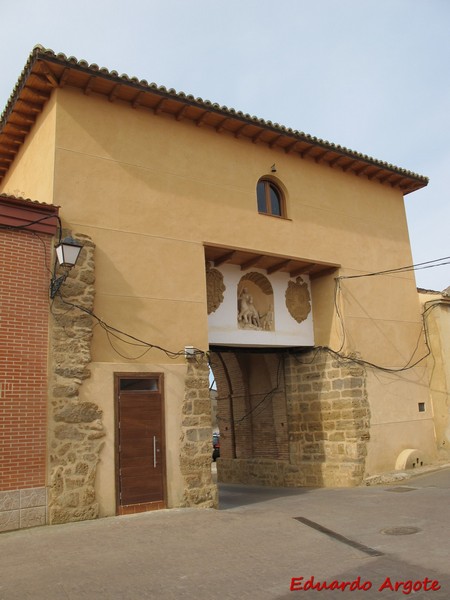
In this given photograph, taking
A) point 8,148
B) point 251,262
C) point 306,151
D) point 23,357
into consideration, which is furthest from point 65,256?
point 306,151

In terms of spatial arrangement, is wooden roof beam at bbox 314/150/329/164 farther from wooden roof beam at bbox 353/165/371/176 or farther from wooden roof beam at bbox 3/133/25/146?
wooden roof beam at bbox 3/133/25/146

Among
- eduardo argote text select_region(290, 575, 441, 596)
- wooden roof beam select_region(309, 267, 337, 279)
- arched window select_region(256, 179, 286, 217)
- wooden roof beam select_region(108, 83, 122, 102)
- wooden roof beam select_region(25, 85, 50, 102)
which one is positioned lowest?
eduardo argote text select_region(290, 575, 441, 596)

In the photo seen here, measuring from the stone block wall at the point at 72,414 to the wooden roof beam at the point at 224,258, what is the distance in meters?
3.23

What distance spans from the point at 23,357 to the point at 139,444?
236 cm

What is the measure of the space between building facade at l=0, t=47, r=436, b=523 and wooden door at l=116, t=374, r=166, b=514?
24 mm

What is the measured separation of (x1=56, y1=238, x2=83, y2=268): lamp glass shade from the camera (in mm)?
8031

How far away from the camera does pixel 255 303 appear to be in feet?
40.3

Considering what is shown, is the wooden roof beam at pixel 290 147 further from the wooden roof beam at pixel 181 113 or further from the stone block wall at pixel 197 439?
the stone block wall at pixel 197 439

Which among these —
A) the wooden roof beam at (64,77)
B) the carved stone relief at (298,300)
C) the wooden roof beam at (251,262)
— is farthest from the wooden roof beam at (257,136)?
the wooden roof beam at (64,77)

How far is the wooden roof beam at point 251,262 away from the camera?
11.4 m

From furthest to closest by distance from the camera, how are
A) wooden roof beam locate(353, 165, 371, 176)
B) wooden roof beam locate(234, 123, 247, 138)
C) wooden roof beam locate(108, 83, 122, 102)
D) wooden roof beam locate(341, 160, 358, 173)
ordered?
wooden roof beam locate(353, 165, 371, 176) < wooden roof beam locate(341, 160, 358, 173) < wooden roof beam locate(234, 123, 247, 138) < wooden roof beam locate(108, 83, 122, 102)

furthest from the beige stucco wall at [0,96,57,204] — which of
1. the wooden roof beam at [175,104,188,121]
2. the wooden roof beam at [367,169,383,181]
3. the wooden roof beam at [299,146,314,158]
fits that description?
the wooden roof beam at [367,169,383,181]

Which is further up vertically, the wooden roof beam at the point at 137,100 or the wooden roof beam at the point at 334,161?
the wooden roof beam at the point at 334,161

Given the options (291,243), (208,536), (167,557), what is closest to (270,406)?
(291,243)
